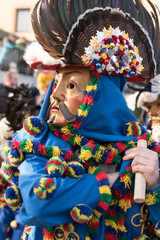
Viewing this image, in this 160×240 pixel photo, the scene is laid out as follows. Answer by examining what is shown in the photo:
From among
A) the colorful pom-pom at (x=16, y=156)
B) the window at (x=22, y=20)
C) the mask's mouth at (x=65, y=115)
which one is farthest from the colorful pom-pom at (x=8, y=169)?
the window at (x=22, y=20)

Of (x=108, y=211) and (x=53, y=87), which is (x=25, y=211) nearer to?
(x=108, y=211)

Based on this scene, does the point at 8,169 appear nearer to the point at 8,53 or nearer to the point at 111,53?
the point at 111,53

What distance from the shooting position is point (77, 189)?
1574 mm

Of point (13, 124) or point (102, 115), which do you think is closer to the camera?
point (102, 115)

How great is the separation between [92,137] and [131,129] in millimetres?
263

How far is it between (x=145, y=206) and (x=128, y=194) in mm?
149

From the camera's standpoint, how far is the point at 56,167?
5.18 feet

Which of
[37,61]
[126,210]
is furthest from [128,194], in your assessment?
[37,61]

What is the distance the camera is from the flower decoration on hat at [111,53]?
179cm

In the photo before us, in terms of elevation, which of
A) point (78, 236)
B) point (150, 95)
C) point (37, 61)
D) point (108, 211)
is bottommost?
point (78, 236)

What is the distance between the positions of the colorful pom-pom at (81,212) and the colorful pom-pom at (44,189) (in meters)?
0.16

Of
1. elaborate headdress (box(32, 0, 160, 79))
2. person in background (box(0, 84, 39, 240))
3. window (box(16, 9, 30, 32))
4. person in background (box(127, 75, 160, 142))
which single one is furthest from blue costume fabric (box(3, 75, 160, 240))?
window (box(16, 9, 30, 32))

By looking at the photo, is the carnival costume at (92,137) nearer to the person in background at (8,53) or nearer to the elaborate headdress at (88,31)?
the elaborate headdress at (88,31)

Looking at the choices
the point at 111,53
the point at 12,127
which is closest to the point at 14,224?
the point at 12,127
